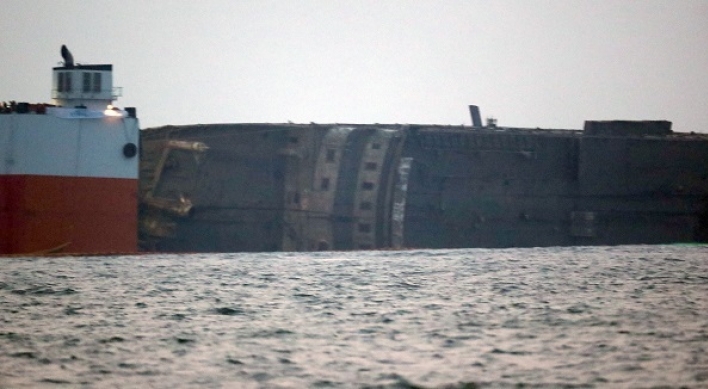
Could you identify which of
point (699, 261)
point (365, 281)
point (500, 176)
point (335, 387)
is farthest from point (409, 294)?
point (500, 176)

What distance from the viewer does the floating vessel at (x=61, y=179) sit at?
54.8 m

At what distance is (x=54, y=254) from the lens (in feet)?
171

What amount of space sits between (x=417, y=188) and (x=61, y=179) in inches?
624

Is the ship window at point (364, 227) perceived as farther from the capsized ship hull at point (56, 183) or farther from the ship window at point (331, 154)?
the capsized ship hull at point (56, 183)

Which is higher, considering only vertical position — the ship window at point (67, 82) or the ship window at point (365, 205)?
the ship window at point (67, 82)

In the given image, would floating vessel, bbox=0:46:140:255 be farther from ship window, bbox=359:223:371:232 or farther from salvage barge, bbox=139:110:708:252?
ship window, bbox=359:223:371:232

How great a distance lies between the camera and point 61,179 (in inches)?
2169

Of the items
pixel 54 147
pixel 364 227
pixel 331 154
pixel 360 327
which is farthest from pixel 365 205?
pixel 360 327

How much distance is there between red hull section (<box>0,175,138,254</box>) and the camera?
54844 millimetres

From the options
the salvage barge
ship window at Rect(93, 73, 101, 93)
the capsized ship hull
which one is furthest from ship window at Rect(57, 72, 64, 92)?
the salvage barge

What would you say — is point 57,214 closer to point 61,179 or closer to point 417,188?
point 61,179

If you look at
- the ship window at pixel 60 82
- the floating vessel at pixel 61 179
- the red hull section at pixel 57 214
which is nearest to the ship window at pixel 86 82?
the ship window at pixel 60 82

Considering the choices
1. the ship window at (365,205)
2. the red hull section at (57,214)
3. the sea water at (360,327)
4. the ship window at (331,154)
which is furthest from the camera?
the ship window at (331,154)

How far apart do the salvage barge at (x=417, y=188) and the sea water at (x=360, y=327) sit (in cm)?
2337
